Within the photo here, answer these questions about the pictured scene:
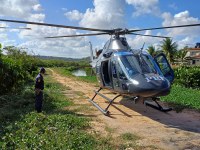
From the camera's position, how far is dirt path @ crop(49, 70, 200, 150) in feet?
26.0

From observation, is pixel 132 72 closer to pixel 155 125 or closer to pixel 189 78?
pixel 155 125

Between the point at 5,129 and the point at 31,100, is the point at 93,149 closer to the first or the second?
the point at 5,129

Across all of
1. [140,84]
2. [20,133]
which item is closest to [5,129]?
[20,133]

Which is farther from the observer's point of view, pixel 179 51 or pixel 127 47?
pixel 179 51

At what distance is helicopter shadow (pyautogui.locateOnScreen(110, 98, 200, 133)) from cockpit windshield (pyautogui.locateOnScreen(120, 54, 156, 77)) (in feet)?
4.98

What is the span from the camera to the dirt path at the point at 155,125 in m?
7.92

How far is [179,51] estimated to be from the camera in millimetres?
63562

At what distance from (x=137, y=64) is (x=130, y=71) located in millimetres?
388

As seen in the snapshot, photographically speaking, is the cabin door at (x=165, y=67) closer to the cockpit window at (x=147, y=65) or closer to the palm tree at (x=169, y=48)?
the cockpit window at (x=147, y=65)

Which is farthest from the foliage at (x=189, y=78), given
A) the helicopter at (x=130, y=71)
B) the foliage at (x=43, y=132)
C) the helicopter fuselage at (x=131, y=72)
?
the foliage at (x=43, y=132)

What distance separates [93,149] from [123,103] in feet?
25.1

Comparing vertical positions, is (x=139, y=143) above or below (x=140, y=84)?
below

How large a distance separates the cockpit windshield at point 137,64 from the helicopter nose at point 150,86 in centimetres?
50

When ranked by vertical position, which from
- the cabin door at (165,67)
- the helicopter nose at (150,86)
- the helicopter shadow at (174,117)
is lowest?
the helicopter shadow at (174,117)
